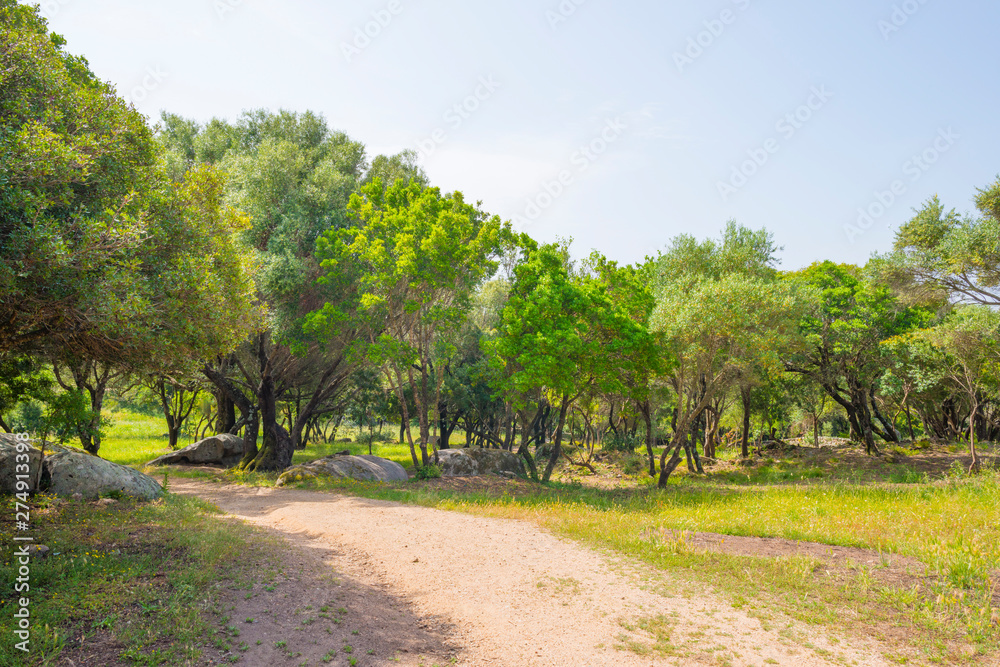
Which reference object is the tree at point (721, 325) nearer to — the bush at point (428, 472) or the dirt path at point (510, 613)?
the bush at point (428, 472)

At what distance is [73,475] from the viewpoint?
503 inches

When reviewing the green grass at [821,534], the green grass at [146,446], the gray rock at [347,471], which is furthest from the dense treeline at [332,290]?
the green grass at [821,534]

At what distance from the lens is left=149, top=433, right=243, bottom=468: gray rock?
27953mm

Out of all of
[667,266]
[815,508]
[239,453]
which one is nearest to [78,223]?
[815,508]

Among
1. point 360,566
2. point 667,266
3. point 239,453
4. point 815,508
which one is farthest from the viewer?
point 239,453

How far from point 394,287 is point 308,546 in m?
13.5

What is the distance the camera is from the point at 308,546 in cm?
1057

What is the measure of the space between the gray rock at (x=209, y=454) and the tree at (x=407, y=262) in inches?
504

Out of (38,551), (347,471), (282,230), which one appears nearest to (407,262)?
(282,230)

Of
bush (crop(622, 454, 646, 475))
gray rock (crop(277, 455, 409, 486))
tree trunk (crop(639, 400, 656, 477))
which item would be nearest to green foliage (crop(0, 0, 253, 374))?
gray rock (crop(277, 455, 409, 486))

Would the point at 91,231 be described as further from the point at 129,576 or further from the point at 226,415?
the point at 226,415

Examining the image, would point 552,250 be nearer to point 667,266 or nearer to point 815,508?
point 667,266

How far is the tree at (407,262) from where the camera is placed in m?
20.9

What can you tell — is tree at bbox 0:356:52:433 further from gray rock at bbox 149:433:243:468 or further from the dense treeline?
gray rock at bbox 149:433:243:468
